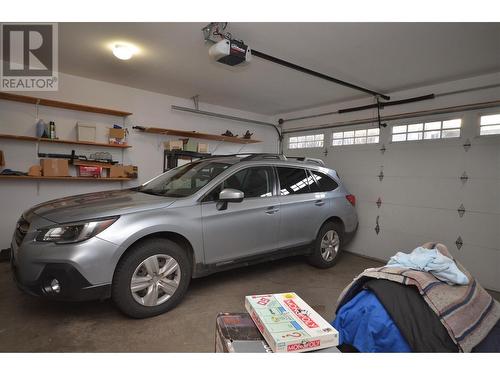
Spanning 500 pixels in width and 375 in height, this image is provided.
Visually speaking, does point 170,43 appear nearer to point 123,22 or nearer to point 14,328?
point 123,22

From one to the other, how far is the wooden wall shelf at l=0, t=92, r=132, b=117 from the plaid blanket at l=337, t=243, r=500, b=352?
4223mm

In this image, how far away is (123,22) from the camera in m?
2.67

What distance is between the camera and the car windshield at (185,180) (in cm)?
288

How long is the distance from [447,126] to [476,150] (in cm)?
51

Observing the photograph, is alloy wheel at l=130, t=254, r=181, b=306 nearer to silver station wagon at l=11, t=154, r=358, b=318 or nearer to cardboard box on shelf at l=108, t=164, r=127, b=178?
silver station wagon at l=11, t=154, r=358, b=318

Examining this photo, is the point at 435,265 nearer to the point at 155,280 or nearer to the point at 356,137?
the point at 155,280

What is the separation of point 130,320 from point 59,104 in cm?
334

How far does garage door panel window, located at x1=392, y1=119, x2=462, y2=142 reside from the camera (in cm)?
397

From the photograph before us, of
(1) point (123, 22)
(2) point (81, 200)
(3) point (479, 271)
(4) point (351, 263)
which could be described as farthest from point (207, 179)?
(3) point (479, 271)

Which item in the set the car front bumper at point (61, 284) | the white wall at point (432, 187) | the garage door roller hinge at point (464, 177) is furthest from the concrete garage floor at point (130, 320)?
the garage door roller hinge at point (464, 177)

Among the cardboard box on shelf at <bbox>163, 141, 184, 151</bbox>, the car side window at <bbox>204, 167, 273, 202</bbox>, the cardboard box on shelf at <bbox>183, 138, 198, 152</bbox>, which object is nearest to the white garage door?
the car side window at <bbox>204, 167, 273, 202</bbox>

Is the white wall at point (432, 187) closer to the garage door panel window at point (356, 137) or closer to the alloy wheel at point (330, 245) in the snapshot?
the garage door panel window at point (356, 137)

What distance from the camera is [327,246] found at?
3973 millimetres
